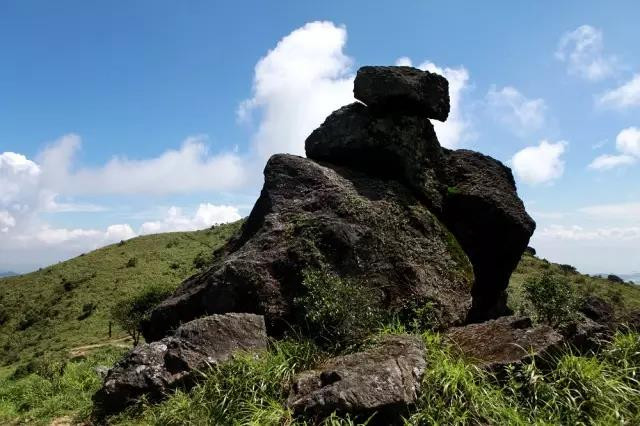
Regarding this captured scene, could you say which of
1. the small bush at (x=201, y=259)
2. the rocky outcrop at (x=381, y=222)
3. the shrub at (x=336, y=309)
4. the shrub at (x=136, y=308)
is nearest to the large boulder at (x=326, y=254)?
the rocky outcrop at (x=381, y=222)

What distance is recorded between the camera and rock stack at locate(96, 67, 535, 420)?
15469 millimetres

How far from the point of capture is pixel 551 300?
93.0 ft

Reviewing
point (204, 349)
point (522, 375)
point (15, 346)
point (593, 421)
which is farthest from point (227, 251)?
point (15, 346)

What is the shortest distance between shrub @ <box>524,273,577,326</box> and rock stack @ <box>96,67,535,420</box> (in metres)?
6.02

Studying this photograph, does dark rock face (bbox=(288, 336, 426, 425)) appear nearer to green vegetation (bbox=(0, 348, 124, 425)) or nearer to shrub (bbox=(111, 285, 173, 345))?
green vegetation (bbox=(0, 348, 124, 425))

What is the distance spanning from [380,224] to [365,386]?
790 cm

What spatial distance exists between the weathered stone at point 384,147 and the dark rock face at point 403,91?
0.36 m

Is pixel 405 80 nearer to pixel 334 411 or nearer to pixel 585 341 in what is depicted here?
pixel 585 341

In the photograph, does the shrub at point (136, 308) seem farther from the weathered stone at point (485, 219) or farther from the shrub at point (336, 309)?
the shrub at point (336, 309)

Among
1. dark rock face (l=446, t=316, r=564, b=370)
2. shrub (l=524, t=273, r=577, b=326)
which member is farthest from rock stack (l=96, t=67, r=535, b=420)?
shrub (l=524, t=273, r=577, b=326)

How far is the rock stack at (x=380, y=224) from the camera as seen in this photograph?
15.5 meters

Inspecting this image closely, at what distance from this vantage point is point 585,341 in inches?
474

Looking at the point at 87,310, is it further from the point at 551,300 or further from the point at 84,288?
the point at 551,300

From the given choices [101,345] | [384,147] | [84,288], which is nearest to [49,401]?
[384,147]
